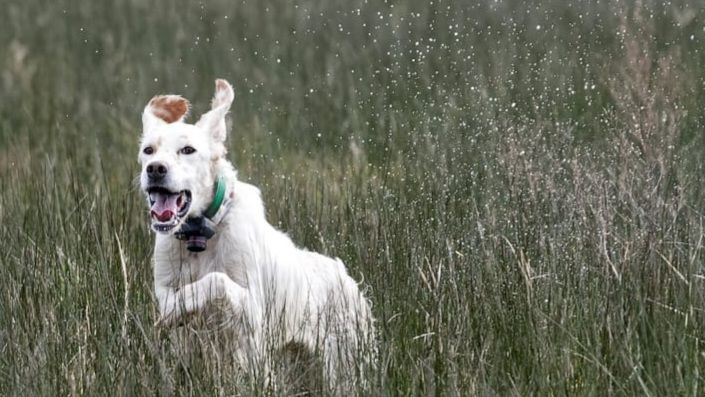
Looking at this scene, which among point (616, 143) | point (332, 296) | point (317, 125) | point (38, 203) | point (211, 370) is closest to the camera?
point (211, 370)

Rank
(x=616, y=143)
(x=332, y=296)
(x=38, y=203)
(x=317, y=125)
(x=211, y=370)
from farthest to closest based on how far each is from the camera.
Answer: (x=317, y=125)
(x=38, y=203)
(x=616, y=143)
(x=332, y=296)
(x=211, y=370)

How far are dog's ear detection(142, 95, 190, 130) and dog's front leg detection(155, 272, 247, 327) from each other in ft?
2.56

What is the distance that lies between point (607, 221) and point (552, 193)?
0.27 metres

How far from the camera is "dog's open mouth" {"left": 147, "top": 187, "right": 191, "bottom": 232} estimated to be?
5.62m

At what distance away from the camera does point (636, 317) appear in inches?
224

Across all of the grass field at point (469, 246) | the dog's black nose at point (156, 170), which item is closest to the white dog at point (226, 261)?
the dog's black nose at point (156, 170)

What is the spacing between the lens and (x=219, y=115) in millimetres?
6047

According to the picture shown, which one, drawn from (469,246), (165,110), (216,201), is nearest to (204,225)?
(216,201)

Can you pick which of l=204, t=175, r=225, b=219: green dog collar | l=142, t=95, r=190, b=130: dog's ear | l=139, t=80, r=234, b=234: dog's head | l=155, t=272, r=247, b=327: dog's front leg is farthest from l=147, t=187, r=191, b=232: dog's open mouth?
l=142, t=95, r=190, b=130: dog's ear

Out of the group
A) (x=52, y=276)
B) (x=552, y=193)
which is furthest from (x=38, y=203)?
(x=552, y=193)

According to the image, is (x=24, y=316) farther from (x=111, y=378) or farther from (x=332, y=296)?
(x=332, y=296)

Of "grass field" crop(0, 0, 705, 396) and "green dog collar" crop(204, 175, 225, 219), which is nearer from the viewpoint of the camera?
"grass field" crop(0, 0, 705, 396)

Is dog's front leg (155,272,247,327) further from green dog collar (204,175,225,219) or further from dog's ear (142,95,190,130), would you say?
dog's ear (142,95,190,130)

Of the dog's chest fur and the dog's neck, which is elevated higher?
the dog's neck
